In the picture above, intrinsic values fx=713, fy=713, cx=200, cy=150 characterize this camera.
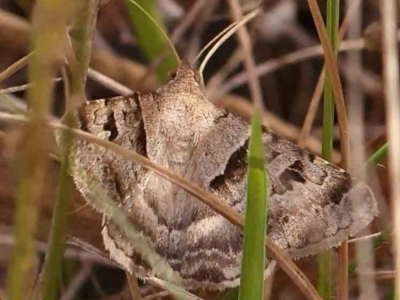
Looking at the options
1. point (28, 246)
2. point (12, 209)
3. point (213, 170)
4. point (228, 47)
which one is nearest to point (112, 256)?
point (213, 170)

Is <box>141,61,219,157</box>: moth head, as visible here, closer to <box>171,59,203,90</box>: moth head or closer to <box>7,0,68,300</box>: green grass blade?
<box>171,59,203,90</box>: moth head

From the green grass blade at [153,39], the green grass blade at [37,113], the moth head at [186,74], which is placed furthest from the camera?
the green grass blade at [153,39]

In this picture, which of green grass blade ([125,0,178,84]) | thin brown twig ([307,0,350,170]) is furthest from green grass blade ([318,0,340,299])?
green grass blade ([125,0,178,84])

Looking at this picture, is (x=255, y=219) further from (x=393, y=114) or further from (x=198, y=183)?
(x=198, y=183)

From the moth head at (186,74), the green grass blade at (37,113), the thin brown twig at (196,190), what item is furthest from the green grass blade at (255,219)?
the moth head at (186,74)

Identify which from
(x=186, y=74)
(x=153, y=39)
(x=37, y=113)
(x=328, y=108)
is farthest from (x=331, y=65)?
(x=37, y=113)

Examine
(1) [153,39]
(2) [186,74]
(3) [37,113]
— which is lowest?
(3) [37,113]

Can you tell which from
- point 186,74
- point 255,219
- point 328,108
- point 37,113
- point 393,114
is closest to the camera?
point 37,113

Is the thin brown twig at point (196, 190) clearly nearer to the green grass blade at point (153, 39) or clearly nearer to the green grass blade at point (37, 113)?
the green grass blade at point (37, 113)

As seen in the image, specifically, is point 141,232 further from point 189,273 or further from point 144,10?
point 144,10
